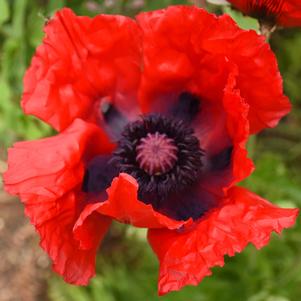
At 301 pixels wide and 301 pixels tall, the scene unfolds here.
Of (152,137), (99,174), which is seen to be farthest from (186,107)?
(99,174)

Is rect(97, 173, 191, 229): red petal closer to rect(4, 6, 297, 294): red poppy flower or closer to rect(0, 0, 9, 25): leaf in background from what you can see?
rect(4, 6, 297, 294): red poppy flower

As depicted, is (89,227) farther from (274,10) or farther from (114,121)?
(274,10)

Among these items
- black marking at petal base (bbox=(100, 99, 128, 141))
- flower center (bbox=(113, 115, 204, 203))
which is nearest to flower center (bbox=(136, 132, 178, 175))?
flower center (bbox=(113, 115, 204, 203))

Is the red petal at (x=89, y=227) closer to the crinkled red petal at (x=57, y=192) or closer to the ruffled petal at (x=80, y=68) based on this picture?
the crinkled red petal at (x=57, y=192)

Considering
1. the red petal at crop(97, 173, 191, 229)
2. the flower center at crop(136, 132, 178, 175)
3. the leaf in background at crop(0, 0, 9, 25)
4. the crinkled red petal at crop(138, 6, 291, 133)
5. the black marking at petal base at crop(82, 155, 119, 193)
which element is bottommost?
the black marking at petal base at crop(82, 155, 119, 193)

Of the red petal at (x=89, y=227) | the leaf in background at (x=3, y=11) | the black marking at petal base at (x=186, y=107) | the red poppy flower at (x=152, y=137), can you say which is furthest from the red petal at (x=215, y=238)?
the leaf in background at (x=3, y=11)

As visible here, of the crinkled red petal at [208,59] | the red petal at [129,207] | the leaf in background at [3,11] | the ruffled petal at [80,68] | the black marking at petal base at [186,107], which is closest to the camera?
the red petal at [129,207]

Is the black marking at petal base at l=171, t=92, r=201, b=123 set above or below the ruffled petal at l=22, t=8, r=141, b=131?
below
